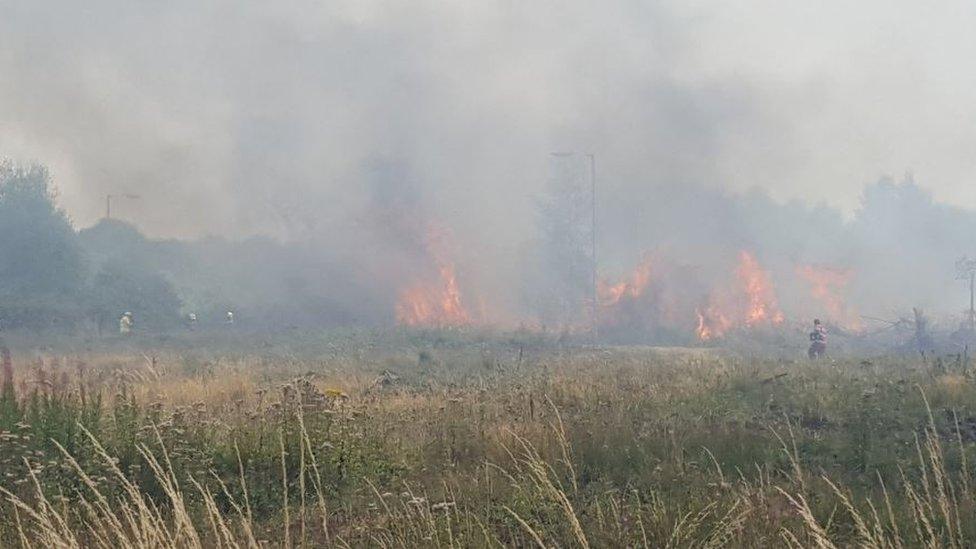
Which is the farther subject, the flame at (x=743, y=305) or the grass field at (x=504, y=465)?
the flame at (x=743, y=305)

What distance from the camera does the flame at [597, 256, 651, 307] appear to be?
49.0 meters

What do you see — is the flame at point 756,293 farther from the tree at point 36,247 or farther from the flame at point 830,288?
the tree at point 36,247

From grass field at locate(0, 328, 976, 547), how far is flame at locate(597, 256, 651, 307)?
33.9m

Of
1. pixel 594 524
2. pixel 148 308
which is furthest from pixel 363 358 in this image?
pixel 148 308

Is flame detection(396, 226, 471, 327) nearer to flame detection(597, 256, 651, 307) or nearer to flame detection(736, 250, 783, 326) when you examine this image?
flame detection(597, 256, 651, 307)

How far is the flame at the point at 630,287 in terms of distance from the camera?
1928 inches

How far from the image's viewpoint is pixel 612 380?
616 inches

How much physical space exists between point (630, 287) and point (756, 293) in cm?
693

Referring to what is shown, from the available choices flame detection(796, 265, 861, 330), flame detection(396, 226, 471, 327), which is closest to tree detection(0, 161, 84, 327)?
flame detection(396, 226, 471, 327)

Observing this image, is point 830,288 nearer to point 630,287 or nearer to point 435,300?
point 630,287

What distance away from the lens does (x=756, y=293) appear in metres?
46.6

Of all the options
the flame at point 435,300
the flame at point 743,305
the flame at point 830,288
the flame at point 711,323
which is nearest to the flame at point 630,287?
the flame at point 743,305

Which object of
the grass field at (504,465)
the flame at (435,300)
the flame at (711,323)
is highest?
the flame at (435,300)

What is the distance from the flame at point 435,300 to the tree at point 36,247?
1923cm
